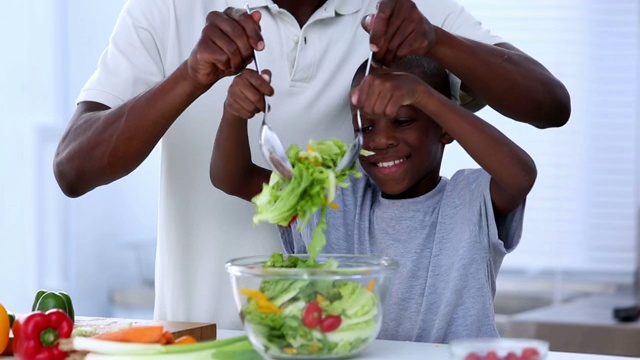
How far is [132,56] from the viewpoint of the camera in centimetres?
195

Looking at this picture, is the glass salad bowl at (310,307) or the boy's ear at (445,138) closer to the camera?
the glass salad bowl at (310,307)

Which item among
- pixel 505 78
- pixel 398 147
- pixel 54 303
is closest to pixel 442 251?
pixel 398 147

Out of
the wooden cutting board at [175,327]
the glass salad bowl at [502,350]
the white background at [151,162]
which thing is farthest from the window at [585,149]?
the glass salad bowl at [502,350]

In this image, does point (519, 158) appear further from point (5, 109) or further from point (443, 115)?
point (5, 109)

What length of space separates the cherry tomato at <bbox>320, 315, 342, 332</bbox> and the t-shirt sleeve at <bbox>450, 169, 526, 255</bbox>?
1.66 feet

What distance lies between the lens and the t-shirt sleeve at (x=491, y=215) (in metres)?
1.75

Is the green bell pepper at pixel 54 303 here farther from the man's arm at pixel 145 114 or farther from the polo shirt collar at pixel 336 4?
the polo shirt collar at pixel 336 4

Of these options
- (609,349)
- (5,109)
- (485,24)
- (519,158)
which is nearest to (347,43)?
(519,158)

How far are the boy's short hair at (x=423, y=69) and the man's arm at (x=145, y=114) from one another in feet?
1.16

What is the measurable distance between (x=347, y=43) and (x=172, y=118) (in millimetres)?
432

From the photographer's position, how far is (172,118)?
1740mm

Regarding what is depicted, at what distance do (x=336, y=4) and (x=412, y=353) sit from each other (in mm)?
786

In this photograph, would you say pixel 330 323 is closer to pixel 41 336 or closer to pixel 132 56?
pixel 41 336

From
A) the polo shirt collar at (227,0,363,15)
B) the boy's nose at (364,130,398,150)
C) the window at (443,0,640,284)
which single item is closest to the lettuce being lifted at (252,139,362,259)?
the boy's nose at (364,130,398,150)
